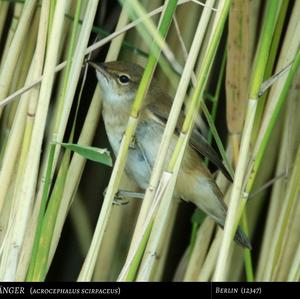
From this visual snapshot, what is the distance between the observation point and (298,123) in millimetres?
1897

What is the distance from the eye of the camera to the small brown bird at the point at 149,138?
173 centimetres

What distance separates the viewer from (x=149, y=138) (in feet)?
5.65

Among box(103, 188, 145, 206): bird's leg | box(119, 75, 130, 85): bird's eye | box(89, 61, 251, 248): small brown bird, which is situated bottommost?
box(103, 188, 145, 206): bird's leg

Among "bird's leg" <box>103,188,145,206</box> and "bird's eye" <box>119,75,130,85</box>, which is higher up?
"bird's eye" <box>119,75,130,85</box>

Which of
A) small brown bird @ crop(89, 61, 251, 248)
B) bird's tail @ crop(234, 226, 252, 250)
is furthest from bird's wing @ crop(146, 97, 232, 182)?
bird's tail @ crop(234, 226, 252, 250)

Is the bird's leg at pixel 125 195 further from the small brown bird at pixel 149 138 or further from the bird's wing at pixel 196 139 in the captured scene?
the bird's wing at pixel 196 139

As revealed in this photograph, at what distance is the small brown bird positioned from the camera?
5.67 feet

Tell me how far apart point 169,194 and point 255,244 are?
106cm

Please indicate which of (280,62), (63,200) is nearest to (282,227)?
(280,62)

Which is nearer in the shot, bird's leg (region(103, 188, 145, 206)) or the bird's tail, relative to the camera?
the bird's tail

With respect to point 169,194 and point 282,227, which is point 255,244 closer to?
point 282,227

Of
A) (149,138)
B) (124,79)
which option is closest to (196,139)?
(149,138)

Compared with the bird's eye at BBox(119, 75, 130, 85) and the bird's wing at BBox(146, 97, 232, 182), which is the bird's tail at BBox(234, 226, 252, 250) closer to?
the bird's wing at BBox(146, 97, 232, 182)

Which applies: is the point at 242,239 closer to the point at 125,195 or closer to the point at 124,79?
Answer: the point at 125,195
